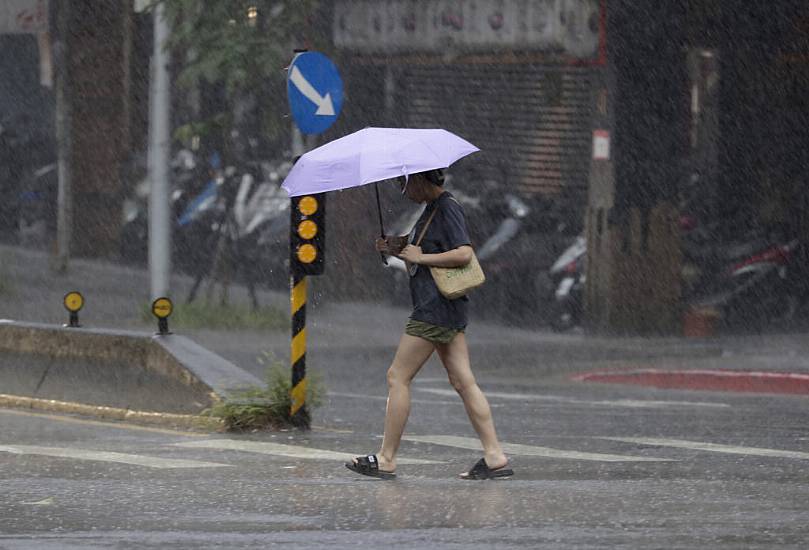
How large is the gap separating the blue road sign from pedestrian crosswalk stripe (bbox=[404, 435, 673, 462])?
7.64 ft

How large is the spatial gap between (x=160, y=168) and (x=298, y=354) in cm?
1077

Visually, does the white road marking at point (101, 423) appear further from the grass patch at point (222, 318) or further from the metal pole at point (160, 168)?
the metal pole at point (160, 168)

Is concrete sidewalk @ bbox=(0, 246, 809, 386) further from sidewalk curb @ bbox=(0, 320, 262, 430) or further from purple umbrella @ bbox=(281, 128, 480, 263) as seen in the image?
purple umbrella @ bbox=(281, 128, 480, 263)

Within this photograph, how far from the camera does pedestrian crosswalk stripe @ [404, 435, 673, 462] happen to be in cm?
1201

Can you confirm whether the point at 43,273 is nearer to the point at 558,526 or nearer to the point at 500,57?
the point at 500,57

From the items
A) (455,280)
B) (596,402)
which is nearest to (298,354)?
A: (455,280)

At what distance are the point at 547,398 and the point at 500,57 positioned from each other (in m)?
9.93

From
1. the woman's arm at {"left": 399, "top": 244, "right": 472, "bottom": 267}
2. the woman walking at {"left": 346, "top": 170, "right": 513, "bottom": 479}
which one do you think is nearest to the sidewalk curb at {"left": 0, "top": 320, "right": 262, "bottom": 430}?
the woman walking at {"left": 346, "top": 170, "right": 513, "bottom": 479}

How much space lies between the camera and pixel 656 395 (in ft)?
60.6

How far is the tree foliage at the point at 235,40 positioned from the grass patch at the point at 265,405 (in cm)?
1038

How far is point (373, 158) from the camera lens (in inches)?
416

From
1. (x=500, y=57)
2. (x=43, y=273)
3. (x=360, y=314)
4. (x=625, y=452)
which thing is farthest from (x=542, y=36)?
(x=625, y=452)

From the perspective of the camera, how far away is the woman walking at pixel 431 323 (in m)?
10.6

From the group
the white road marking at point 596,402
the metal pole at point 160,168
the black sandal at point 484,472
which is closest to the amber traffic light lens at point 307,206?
the black sandal at point 484,472
